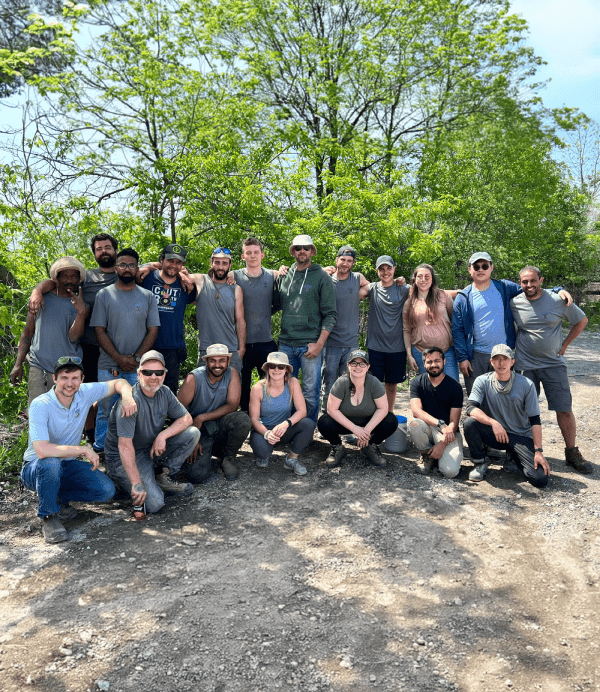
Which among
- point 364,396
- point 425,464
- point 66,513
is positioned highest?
point 364,396

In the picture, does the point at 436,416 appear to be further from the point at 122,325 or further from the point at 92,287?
the point at 92,287

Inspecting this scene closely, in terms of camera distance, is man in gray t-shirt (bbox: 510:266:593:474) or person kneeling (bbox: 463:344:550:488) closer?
person kneeling (bbox: 463:344:550:488)

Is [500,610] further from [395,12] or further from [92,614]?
[395,12]

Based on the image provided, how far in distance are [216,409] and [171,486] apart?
0.92 meters

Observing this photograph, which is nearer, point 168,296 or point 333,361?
point 168,296

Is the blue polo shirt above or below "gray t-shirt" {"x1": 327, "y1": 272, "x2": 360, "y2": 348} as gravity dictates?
below

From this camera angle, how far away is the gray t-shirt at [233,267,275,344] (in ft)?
20.6

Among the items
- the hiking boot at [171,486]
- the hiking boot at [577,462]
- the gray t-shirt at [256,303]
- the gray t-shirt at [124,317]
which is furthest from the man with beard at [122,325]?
the hiking boot at [577,462]

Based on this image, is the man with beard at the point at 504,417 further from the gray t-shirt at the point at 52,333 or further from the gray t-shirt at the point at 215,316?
the gray t-shirt at the point at 52,333

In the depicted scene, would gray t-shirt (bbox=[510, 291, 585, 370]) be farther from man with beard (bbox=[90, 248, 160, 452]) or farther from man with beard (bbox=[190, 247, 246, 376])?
man with beard (bbox=[90, 248, 160, 452])

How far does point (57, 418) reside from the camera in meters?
4.54

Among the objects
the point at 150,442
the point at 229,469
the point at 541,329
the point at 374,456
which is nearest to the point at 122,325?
the point at 150,442

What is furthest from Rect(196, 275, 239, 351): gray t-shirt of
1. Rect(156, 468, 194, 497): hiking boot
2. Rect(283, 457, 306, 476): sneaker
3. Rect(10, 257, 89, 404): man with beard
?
Rect(156, 468, 194, 497): hiking boot

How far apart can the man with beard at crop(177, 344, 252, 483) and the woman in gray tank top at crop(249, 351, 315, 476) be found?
→ 191 millimetres
